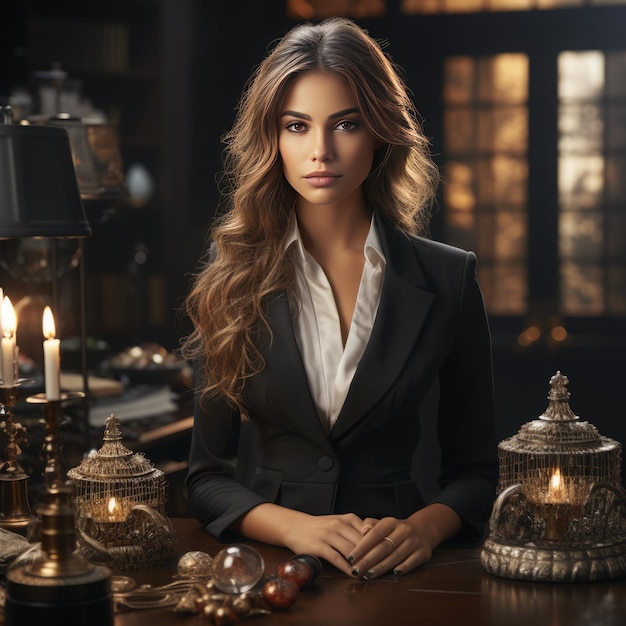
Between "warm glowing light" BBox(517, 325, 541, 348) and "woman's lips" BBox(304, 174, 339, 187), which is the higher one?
"woman's lips" BBox(304, 174, 339, 187)

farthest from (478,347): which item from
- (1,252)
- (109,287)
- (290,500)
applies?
(109,287)

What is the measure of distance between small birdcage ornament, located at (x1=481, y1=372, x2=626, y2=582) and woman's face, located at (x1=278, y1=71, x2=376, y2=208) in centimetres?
59

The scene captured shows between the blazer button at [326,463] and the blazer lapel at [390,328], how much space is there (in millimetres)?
40

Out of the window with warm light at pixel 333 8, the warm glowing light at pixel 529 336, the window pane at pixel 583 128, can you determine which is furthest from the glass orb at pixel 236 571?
the window with warm light at pixel 333 8

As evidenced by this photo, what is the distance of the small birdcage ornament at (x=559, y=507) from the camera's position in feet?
6.04

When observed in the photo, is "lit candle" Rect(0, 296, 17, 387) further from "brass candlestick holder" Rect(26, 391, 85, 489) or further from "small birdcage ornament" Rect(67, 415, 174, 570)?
"brass candlestick holder" Rect(26, 391, 85, 489)

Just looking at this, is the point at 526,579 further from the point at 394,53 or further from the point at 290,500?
the point at 394,53

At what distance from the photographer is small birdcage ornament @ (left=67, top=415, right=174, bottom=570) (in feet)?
6.47

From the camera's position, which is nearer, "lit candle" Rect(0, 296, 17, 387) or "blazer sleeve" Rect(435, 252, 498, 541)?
"lit candle" Rect(0, 296, 17, 387)

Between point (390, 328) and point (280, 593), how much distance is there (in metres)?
0.69

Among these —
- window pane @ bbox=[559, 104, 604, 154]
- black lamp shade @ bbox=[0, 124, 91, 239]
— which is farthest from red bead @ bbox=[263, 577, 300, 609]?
window pane @ bbox=[559, 104, 604, 154]

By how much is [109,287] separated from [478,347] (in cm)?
438

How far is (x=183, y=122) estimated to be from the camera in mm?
6832

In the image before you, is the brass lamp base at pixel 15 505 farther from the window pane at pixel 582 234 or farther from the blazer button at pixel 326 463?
the window pane at pixel 582 234
